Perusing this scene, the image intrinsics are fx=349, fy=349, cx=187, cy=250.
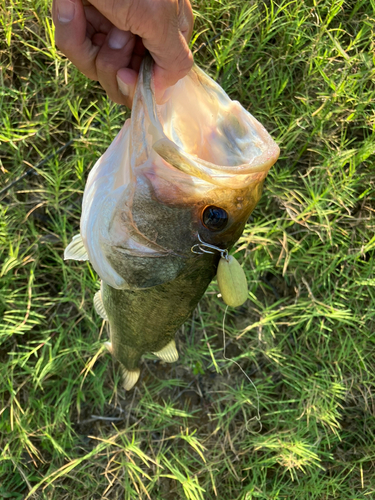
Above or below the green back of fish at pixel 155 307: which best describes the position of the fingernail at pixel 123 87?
above

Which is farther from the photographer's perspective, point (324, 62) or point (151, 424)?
point (151, 424)

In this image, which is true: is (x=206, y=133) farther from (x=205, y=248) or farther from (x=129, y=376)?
(x=129, y=376)

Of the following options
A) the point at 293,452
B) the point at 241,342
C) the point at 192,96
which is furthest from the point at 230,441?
the point at 192,96

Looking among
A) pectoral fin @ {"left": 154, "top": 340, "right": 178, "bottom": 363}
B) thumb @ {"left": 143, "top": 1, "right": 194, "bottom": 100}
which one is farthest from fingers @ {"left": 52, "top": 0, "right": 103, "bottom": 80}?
pectoral fin @ {"left": 154, "top": 340, "right": 178, "bottom": 363}

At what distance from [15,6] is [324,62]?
182cm

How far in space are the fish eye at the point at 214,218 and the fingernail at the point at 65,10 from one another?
2.49ft

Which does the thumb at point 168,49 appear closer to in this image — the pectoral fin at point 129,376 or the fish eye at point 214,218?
the fish eye at point 214,218

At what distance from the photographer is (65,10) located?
1.09 metres

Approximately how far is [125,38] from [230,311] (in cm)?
177

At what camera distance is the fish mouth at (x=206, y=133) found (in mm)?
968

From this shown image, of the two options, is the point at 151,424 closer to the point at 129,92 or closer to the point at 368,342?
the point at 368,342

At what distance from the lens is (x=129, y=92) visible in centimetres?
127

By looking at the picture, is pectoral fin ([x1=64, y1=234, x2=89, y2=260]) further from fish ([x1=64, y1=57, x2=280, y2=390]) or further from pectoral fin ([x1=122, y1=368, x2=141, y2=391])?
pectoral fin ([x1=122, y1=368, x2=141, y2=391])

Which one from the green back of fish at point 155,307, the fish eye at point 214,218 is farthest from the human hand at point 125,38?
the green back of fish at point 155,307
